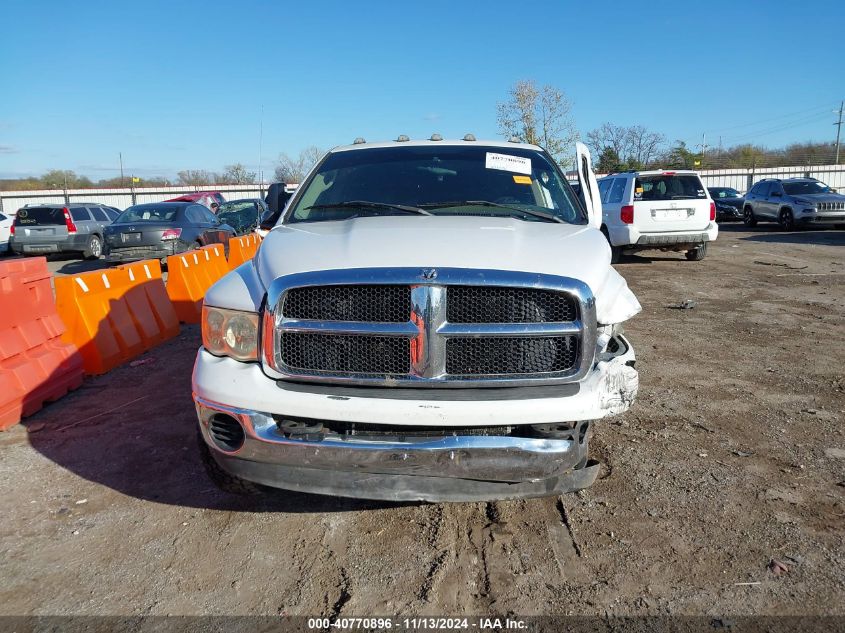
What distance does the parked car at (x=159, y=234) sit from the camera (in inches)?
528

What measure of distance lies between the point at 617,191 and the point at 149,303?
10.1m

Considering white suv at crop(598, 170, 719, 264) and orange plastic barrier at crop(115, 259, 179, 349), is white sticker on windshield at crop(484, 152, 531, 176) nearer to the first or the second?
orange plastic barrier at crop(115, 259, 179, 349)

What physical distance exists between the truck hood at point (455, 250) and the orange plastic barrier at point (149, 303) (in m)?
3.92

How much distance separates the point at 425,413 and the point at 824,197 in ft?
70.3

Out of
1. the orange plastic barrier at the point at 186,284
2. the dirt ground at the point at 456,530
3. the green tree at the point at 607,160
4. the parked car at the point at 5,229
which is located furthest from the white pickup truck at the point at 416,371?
the green tree at the point at 607,160

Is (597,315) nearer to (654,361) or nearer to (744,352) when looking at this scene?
(654,361)

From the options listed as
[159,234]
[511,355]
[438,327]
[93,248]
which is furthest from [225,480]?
[93,248]

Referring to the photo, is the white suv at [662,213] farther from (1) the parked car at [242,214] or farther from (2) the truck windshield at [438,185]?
(1) the parked car at [242,214]

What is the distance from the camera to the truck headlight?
295 cm

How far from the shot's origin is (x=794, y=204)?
20.2m

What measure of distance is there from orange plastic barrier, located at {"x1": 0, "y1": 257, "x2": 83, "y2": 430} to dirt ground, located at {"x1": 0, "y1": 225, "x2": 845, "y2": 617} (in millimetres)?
197

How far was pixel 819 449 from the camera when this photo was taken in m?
4.05

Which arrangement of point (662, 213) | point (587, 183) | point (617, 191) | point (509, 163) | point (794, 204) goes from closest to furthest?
point (509, 163)
point (587, 183)
point (662, 213)
point (617, 191)
point (794, 204)

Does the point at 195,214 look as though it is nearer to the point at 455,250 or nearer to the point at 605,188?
the point at 605,188
